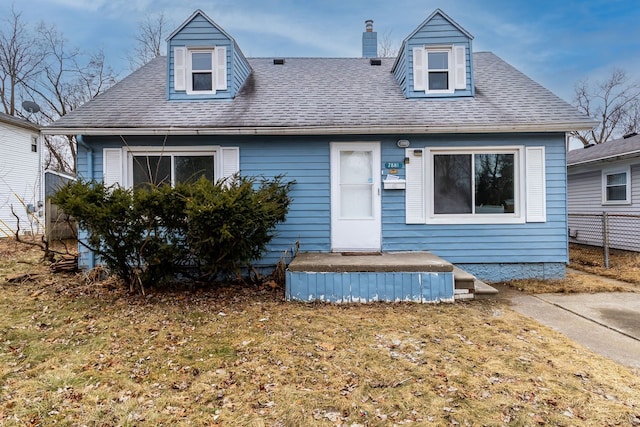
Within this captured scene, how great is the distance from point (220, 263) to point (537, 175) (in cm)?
577

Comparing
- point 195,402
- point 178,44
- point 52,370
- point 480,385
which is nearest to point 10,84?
point 178,44

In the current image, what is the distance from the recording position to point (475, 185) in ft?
20.9

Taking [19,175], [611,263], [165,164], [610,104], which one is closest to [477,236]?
[611,263]

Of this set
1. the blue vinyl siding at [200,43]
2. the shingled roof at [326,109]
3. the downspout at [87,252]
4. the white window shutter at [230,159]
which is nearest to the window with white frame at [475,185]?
the shingled roof at [326,109]

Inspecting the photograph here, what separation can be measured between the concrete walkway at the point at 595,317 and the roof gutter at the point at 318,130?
283 cm

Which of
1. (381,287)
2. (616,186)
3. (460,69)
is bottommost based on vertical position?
(381,287)

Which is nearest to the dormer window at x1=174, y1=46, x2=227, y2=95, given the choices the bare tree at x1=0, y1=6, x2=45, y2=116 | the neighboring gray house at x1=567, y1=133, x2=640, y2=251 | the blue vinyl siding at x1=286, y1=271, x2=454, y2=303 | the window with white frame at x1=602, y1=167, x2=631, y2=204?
the blue vinyl siding at x1=286, y1=271, x2=454, y2=303

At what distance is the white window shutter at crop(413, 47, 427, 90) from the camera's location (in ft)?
23.2

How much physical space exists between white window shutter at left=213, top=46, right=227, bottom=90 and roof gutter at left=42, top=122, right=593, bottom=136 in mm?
1627

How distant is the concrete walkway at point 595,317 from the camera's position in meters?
3.41

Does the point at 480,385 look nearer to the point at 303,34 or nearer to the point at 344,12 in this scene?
the point at 344,12

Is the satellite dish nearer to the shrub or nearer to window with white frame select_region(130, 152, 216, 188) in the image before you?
window with white frame select_region(130, 152, 216, 188)

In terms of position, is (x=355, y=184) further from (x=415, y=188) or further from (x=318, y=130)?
(x=318, y=130)

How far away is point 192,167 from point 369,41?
23.4 feet
